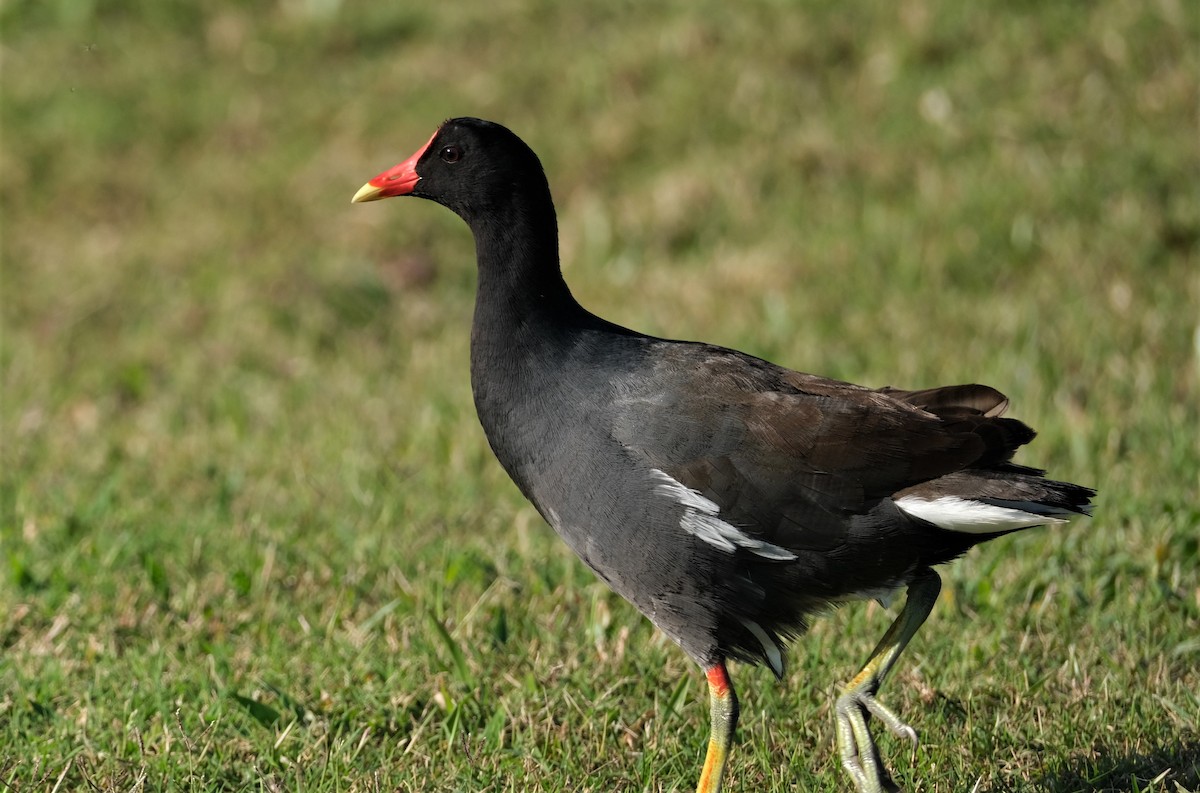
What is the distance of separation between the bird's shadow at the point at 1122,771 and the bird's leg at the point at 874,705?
0.95ft

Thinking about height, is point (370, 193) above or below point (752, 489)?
above

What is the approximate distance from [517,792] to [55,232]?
5764 mm

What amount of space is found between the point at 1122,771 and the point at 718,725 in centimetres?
90

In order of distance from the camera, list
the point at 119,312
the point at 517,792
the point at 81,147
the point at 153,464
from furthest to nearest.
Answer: the point at 81,147, the point at 119,312, the point at 153,464, the point at 517,792

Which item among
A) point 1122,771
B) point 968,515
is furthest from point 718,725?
point 1122,771

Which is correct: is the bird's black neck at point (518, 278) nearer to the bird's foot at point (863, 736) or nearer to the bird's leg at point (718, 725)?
the bird's leg at point (718, 725)

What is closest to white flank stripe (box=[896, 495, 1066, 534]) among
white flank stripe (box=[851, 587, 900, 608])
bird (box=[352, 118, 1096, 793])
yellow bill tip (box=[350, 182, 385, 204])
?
bird (box=[352, 118, 1096, 793])

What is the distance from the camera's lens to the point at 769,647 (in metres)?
3.29

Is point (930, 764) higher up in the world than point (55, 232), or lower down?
lower down

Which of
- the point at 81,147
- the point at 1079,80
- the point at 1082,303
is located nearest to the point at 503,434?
the point at 1082,303

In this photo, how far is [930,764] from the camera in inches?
130

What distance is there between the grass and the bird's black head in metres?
1.11

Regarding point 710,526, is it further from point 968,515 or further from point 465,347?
point 465,347

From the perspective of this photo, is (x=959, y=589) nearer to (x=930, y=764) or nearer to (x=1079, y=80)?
(x=930, y=764)
